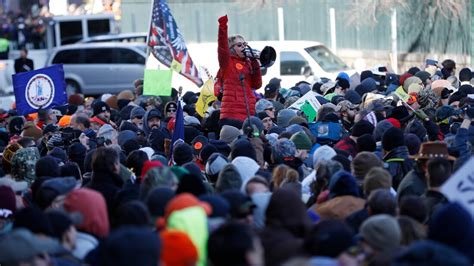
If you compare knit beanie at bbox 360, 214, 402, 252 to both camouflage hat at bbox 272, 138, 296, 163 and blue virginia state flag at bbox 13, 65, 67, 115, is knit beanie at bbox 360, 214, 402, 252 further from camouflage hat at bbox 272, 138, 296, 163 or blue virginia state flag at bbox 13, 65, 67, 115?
blue virginia state flag at bbox 13, 65, 67, 115

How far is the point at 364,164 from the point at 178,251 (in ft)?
11.9

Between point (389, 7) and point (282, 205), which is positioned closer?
point (282, 205)

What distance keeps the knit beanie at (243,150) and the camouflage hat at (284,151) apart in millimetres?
204

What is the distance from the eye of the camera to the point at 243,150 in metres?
12.0

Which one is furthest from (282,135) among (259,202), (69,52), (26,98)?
(69,52)

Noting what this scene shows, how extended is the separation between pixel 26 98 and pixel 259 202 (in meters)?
9.63

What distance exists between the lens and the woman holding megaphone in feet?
51.0

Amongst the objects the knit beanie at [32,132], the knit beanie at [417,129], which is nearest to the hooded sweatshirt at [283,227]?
the knit beanie at [417,129]

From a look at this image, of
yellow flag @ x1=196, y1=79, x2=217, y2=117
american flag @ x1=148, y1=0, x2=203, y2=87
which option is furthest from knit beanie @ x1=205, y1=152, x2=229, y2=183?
american flag @ x1=148, y1=0, x2=203, y2=87

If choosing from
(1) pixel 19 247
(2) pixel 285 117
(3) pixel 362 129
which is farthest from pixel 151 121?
(1) pixel 19 247

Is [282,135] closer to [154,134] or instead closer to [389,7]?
[154,134]

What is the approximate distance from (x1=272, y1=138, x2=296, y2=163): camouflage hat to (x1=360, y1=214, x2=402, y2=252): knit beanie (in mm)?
3901

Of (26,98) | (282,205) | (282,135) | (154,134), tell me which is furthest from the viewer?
(26,98)

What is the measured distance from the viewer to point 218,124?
632 inches
